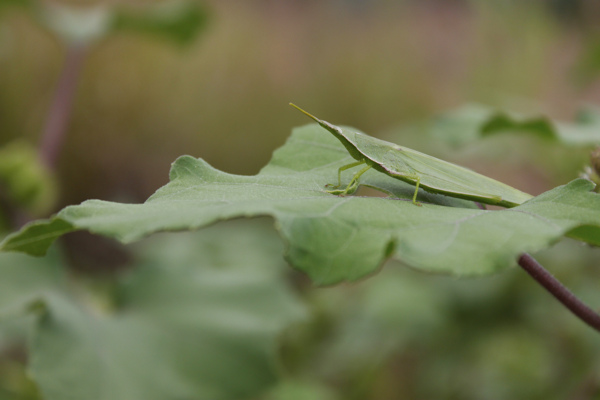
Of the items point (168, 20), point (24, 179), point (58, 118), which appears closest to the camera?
point (24, 179)

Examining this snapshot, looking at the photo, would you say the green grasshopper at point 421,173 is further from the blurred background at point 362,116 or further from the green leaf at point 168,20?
the green leaf at point 168,20

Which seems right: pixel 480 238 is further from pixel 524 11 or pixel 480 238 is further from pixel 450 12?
pixel 450 12

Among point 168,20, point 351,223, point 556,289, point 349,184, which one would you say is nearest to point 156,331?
point 349,184

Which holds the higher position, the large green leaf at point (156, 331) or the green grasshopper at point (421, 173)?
the green grasshopper at point (421, 173)

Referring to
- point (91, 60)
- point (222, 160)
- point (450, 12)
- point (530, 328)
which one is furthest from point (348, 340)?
point (450, 12)

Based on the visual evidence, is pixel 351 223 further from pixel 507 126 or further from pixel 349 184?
pixel 507 126

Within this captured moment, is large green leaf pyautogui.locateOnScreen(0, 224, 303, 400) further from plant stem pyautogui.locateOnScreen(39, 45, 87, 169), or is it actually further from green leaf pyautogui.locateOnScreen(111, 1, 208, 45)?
green leaf pyautogui.locateOnScreen(111, 1, 208, 45)

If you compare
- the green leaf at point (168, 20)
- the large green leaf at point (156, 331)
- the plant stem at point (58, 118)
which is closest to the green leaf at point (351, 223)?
the large green leaf at point (156, 331)
